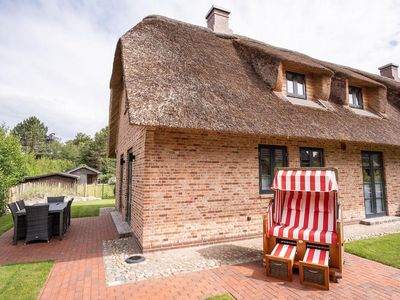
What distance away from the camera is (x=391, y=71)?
49.2 ft

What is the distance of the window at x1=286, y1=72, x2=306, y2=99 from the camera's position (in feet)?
29.6

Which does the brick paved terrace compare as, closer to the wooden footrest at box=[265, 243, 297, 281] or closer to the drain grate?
the wooden footrest at box=[265, 243, 297, 281]

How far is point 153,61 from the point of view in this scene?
22.2ft

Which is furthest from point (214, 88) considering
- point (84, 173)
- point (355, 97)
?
point (84, 173)

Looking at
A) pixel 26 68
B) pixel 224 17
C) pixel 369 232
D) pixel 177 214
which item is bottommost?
pixel 369 232

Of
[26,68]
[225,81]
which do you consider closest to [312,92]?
[225,81]

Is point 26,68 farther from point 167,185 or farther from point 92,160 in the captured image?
point 92,160

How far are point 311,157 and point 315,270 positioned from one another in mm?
4862

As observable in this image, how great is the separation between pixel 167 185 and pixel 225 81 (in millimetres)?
3767

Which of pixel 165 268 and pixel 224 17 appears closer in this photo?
pixel 165 268

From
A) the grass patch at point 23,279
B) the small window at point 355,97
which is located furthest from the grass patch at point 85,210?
the small window at point 355,97

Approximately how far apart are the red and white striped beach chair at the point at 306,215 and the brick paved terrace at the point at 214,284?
505 millimetres

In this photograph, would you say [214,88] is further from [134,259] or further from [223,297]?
[223,297]

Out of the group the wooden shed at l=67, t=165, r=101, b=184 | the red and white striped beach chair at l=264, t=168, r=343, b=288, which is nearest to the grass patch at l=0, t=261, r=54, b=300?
the red and white striped beach chair at l=264, t=168, r=343, b=288
